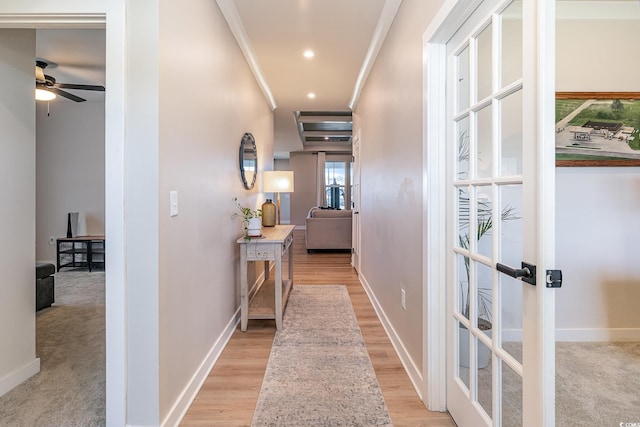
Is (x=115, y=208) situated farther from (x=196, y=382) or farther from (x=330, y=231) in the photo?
(x=330, y=231)

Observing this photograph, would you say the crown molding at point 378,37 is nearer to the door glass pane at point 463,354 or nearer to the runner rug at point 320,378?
the door glass pane at point 463,354

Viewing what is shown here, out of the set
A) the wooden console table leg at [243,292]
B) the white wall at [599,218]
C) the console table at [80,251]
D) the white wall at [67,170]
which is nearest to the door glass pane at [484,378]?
the white wall at [599,218]

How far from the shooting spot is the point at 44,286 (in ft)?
10.4

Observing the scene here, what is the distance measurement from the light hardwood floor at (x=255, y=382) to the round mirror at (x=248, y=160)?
140cm

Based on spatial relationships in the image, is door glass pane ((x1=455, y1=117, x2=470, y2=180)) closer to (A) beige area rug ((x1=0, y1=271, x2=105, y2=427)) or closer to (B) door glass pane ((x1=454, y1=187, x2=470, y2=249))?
(B) door glass pane ((x1=454, y1=187, x2=470, y2=249))

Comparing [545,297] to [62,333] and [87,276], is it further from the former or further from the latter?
→ [87,276]

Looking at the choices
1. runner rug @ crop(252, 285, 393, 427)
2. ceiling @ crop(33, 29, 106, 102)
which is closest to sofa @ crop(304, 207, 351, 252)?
runner rug @ crop(252, 285, 393, 427)

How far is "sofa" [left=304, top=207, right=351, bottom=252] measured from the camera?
20.9 ft

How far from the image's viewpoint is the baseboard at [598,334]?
2252mm

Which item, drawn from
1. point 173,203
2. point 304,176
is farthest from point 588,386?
point 304,176

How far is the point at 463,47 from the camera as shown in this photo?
143 centimetres

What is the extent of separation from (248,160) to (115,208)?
1.97m

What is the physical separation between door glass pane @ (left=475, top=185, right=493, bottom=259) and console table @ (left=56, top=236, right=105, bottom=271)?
525 centimetres

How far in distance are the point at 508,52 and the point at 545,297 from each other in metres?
0.85
